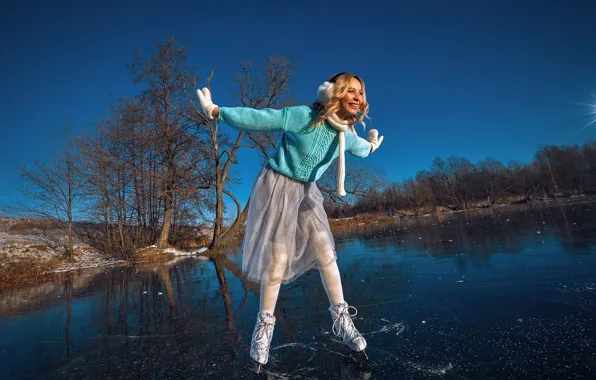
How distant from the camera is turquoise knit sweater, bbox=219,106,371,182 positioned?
70.0 inches

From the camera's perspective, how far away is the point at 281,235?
1.85 meters

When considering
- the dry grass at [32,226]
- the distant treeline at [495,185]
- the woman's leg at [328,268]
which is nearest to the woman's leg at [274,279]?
the woman's leg at [328,268]

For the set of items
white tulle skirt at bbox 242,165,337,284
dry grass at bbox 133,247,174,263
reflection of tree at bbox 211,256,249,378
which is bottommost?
reflection of tree at bbox 211,256,249,378

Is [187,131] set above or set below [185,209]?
above

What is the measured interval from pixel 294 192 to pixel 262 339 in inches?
36.7

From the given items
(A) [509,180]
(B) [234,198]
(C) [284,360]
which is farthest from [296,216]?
(A) [509,180]

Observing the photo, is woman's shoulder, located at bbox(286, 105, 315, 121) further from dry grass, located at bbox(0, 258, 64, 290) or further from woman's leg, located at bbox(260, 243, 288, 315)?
dry grass, located at bbox(0, 258, 64, 290)

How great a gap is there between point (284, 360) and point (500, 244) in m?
4.64

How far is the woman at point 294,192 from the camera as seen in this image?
1786 mm

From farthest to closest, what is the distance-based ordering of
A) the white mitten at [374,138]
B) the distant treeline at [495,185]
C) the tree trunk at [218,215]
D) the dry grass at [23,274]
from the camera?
1. the distant treeline at [495,185]
2. the tree trunk at [218,215]
3. the dry grass at [23,274]
4. the white mitten at [374,138]

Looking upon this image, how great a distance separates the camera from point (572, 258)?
308 cm

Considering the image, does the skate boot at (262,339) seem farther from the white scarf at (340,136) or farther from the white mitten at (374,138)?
the white mitten at (374,138)

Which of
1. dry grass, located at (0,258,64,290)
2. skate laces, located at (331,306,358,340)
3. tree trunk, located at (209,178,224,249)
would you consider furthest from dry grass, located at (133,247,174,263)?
skate laces, located at (331,306,358,340)

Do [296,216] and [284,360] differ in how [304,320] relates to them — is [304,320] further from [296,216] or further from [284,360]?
[296,216]
